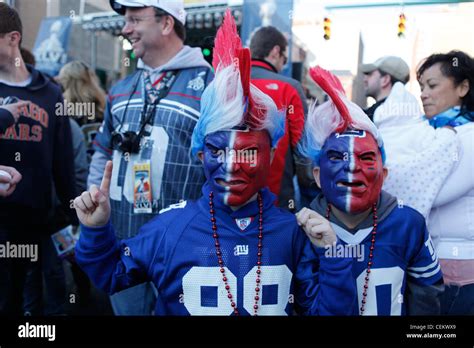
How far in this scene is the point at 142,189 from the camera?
1686 mm

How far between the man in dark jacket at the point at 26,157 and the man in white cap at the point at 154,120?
0.21 m

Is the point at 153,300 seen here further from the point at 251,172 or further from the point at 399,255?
the point at 399,255

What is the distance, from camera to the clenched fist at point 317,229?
4.42 feet

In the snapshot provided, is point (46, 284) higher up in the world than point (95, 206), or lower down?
lower down

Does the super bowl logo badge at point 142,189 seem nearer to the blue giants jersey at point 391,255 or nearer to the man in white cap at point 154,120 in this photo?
the man in white cap at point 154,120

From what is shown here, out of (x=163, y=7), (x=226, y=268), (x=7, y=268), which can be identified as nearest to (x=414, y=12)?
(x=163, y=7)

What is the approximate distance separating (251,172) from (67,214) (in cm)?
91

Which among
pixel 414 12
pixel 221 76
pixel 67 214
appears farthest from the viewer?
pixel 67 214

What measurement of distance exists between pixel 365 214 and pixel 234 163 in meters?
0.43

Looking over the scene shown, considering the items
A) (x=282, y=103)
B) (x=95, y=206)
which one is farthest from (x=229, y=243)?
(x=282, y=103)

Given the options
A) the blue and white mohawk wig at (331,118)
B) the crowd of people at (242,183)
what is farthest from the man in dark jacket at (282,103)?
the blue and white mohawk wig at (331,118)

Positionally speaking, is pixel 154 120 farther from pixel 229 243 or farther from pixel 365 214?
pixel 365 214

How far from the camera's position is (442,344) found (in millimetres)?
1597

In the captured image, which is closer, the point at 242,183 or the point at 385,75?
the point at 242,183
